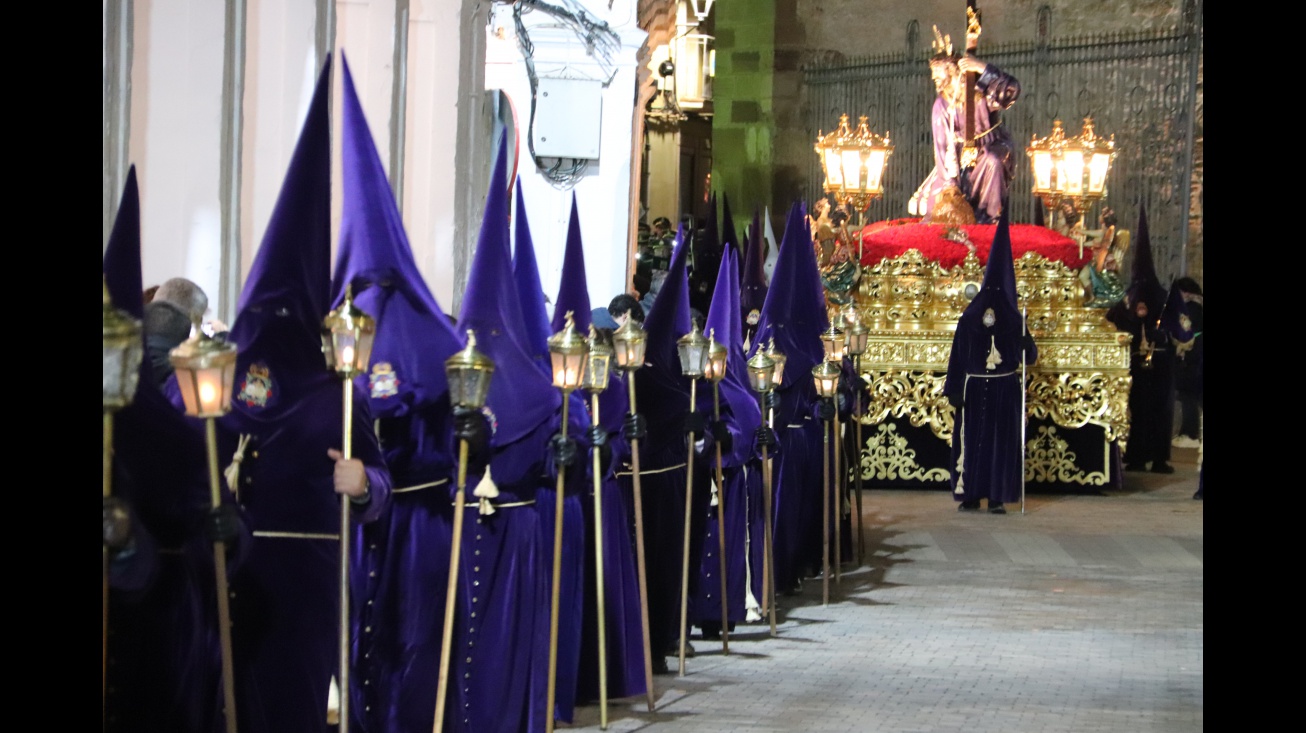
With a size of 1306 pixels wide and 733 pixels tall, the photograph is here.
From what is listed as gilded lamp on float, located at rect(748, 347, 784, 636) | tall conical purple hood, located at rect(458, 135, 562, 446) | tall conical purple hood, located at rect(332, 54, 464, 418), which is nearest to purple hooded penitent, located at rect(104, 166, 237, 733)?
tall conical purple hood, located at rect(332, 54, 464, 418)

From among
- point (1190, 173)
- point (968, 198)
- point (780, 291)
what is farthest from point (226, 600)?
point (1190, 173)

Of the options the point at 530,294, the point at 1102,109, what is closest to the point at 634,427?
the point at 530,294

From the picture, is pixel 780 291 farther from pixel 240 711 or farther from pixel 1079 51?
pixel 1079 51

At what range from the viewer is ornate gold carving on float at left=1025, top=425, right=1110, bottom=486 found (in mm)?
17797

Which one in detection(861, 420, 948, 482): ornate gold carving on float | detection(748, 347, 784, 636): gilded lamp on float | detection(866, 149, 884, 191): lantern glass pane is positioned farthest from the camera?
detection(866, 149, 884, 191): lantern glass pane

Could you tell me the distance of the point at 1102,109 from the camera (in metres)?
23.3

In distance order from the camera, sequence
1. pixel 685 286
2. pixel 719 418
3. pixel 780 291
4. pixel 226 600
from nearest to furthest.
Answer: pixel 226 600
pixel 685 286
pixel 719 418
pixel 780 291

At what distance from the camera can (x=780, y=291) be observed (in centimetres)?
1180

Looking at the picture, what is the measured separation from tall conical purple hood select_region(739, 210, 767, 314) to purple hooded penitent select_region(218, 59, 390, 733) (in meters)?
9.11

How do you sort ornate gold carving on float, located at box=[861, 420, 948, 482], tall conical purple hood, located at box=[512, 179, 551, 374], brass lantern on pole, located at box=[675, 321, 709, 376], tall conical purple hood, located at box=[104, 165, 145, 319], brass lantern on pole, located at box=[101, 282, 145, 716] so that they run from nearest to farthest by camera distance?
1. brass lantern on pole, located at box=[101, 282, 145, 716]
2. tall conical purple hood, located at box=[104, 165, 145, 319]
3. tall conical purple hood, located at box=[512, 179, 551, 374]
4. brass lantern on pole, located at box=[675, 321, 709, 376]
5. ornate gold carving on float, located at box=[861, 420, 948, 482]

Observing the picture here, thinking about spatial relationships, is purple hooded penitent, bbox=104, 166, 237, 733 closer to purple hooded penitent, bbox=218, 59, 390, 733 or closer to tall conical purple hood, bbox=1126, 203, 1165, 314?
purple hooded penitent, bbox=218, 59, 390, 733

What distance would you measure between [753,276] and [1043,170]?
Answer: 5.24m

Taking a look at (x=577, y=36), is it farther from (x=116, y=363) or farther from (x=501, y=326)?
(x=116, y=363)

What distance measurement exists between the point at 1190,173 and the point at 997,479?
325 inches
